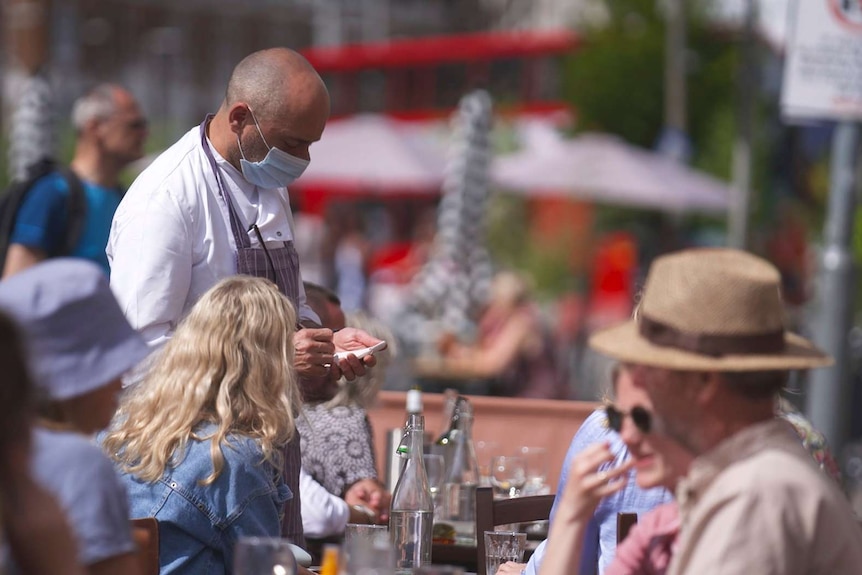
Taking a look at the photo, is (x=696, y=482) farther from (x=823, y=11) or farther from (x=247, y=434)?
(x=823, y=11)

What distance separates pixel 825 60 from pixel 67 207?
3752mm

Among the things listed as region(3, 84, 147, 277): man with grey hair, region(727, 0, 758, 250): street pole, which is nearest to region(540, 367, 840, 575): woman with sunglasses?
region(3, 84, 147, 277): man with grey hair

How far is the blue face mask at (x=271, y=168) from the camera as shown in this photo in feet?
14.7

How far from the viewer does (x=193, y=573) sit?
3498mm

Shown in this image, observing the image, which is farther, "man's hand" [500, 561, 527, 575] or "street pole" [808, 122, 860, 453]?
"street pole" [808, 122, 860, 453]

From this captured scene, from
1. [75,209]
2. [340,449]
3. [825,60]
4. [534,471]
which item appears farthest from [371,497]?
[825,60]

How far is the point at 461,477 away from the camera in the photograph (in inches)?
210

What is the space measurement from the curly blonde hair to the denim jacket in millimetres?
25

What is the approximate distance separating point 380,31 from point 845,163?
4943 cm

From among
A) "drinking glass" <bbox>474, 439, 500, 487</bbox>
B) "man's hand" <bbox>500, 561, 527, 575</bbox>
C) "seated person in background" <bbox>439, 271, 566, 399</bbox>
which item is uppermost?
"man's hand" <bbox>500, 561, 527, 575</bbox>

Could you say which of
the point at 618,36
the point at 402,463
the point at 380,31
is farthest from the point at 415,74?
the point at 402,463

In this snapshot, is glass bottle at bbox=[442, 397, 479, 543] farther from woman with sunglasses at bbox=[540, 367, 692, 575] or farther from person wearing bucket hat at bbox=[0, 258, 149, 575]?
person wearing bucket hat at bbox=[0, 258, 149, 575]

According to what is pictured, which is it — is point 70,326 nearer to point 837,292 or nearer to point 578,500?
point 578,500

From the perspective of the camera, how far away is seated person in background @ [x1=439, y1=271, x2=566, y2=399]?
1403cm
